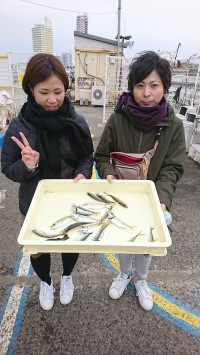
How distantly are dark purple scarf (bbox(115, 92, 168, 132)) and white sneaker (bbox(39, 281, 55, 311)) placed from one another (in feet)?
6.32

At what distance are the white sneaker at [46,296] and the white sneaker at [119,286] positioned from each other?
25.6 inches

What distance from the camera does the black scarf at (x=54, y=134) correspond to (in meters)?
1.97

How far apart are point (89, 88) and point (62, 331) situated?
16130mm

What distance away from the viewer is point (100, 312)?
2576 millimetres

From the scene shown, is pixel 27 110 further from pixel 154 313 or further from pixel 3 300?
pixel 154 313

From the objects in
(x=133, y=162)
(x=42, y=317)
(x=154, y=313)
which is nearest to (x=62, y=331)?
(x=42, y=317)

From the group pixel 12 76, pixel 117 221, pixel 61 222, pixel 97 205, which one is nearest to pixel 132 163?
pixel 97 205

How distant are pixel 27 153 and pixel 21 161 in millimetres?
159

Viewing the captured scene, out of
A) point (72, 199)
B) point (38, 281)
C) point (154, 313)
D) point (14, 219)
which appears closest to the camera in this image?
point (72, 199)

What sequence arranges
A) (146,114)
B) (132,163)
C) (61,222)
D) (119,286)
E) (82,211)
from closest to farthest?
(61,222) < (82,211) < (146,114) < (132,163) < (119,286)

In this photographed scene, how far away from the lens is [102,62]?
15781 mm

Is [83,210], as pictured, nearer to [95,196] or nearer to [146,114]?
[95,196]

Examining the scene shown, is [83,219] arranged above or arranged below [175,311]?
above

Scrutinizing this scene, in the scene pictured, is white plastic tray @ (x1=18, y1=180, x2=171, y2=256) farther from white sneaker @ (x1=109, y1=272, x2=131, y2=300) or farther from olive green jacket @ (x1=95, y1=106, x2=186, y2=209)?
white sneaker @ (x1=109, y1=272, x2=131, y2=300)
